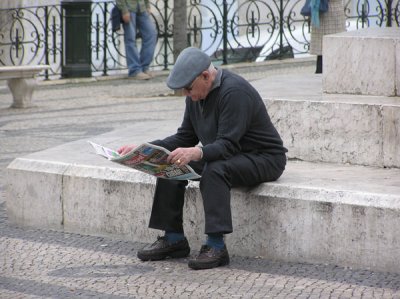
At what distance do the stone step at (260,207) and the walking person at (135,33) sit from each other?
7.55 meters

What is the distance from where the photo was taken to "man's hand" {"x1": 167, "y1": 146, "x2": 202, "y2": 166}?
6277 millimetres

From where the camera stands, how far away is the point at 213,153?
640 cm

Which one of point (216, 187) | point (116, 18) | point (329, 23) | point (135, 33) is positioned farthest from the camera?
point (135, 33)

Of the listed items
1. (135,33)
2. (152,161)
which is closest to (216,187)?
(152,161)

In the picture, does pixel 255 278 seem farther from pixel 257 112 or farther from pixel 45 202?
pixel 45 202

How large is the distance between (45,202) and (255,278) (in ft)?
6.16

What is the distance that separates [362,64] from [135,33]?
828 centimetres

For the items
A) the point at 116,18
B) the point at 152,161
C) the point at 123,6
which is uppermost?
the point at 123,6

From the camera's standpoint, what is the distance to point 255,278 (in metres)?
6.31

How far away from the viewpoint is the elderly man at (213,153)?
6402 mm

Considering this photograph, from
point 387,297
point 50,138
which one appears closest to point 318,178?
point 387,297

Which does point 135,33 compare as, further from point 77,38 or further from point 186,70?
point 186,70

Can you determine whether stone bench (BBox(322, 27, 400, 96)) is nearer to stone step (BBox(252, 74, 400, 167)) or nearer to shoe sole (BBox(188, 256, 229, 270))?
stone step (BBox(252, 74, 400, 167))

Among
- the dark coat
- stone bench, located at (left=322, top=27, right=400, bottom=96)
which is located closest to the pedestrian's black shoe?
stone bench, located at (left=322, top=27, right=400, bottom=96)
